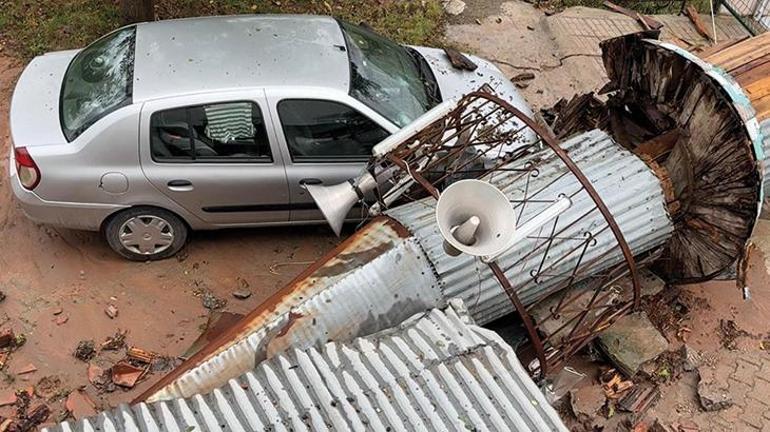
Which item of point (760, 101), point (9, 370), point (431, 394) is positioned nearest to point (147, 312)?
point (9, 370)

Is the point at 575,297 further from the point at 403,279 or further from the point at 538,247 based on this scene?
the point at 403,279

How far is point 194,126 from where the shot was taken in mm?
5145

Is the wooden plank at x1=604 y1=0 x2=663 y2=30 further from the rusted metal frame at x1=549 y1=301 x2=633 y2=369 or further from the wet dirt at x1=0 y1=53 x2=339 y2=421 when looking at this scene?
the rusted metal frame at x1=549 y1=301 x2=633 y2=369

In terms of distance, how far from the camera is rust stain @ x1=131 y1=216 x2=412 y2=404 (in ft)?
11.8

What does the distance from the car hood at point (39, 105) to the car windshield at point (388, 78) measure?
7.43 ft

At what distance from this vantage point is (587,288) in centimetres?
473

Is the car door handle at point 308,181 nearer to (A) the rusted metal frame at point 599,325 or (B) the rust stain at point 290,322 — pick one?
(B) the rust stain at point 290,322

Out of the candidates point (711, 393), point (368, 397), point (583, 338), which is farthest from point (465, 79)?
point (368, 397)

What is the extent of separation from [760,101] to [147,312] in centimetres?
485

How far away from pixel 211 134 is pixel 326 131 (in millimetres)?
849

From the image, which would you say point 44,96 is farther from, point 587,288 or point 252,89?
point 587,288

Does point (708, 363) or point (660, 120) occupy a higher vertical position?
point (660, 120)

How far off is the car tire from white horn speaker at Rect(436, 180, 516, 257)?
9.76 ft

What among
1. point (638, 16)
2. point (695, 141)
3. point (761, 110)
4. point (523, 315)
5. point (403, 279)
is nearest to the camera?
point (523, 315)
